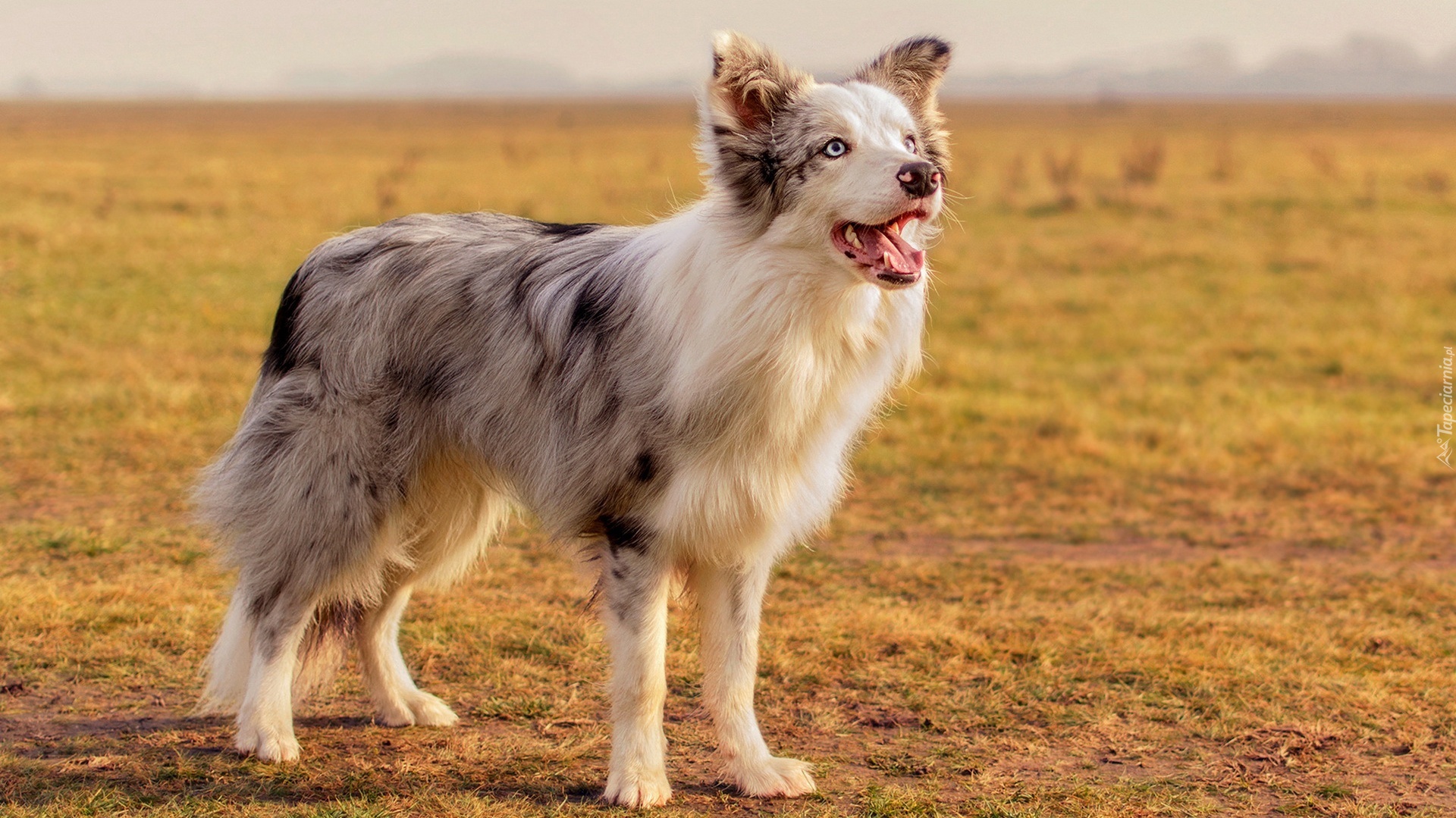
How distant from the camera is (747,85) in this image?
3867 mm

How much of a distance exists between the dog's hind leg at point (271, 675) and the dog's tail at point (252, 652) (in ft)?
0.23

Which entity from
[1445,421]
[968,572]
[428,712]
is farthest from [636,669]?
[1445,421]

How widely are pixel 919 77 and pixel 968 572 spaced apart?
12.3ft

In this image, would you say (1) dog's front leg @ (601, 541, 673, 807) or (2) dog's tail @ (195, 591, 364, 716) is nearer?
(1) dog's front leg @ (601, 541, 673, 807)

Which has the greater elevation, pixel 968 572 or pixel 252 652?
pixel 252 652

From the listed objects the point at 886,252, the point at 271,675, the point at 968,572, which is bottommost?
the point at 968,572

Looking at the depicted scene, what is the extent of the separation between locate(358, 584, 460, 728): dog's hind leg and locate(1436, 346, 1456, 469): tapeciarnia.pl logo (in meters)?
7.96

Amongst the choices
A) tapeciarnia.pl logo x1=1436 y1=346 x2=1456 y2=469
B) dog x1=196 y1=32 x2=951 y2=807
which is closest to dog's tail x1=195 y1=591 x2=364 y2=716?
dog x1=196 y1=32 x2=951 y2=807

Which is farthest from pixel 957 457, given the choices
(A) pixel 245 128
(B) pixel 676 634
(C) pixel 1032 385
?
(A) pixel 245 128

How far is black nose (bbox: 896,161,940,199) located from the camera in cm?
365

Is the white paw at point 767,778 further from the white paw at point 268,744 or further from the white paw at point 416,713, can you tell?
the white paw at point 268,744

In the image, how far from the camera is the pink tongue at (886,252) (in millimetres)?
3754

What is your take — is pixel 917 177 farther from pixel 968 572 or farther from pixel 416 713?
pixel 968 572

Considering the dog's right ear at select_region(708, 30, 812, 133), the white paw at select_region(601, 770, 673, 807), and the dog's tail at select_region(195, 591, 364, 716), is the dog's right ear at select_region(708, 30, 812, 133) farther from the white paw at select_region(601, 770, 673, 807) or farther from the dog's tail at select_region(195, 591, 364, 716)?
the dog's tail at select_region(195, 591, 364, 716)
